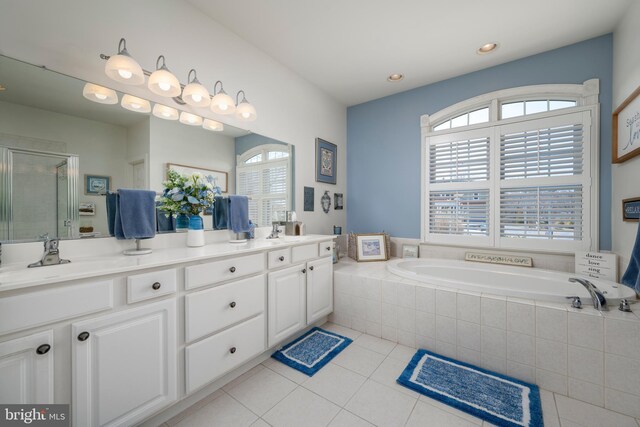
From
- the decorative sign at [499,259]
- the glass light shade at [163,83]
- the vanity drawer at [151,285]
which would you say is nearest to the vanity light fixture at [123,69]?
the glass light shade at [163,83]

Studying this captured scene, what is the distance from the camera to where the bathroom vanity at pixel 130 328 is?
3.09 feet

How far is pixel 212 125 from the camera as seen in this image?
1.98 m

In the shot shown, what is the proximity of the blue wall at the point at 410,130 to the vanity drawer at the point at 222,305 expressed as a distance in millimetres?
2051

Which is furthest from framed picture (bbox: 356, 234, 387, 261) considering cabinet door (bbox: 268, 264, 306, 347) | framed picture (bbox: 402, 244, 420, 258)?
cabinet door (bbox: 268, 264, 306, 347)

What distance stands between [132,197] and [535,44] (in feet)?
11.4

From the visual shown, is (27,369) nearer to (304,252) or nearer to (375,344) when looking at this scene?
(304,252)

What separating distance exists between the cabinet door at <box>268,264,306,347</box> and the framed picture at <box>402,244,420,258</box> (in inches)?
57.7

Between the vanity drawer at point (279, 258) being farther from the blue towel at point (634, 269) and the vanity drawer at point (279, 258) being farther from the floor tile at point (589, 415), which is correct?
the blue towel at point (634, 269)

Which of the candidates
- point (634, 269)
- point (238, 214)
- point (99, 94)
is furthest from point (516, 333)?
point (99, 94)

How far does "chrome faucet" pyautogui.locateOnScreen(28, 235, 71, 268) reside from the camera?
118 centimetres

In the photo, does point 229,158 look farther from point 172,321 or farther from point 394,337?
point 394,337

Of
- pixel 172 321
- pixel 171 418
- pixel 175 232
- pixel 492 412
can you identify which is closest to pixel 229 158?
pixel 175 232

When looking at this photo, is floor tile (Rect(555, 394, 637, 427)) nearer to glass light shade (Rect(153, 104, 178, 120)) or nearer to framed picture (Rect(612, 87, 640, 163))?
framed picture (Rect(612, 87, 640, 163))

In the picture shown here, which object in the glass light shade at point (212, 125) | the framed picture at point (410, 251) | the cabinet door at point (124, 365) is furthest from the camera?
the framed picture at point (410, 251)
